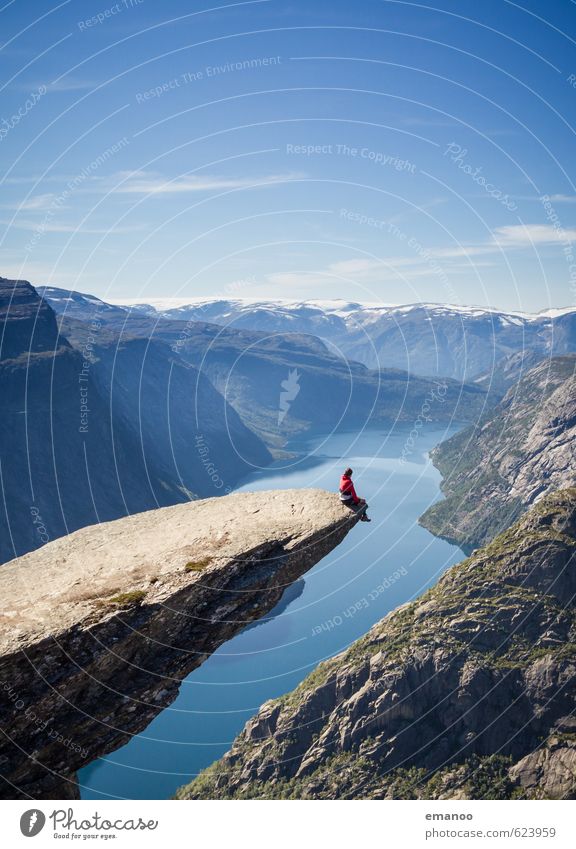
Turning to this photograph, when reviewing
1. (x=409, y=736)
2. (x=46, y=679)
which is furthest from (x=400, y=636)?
(x=46, y=679)

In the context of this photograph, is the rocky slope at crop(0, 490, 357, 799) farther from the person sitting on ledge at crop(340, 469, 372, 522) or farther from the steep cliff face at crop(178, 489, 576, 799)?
the steep cliff face at crop(178, 489, 576, 799)

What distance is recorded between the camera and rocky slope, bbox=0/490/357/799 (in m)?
23.1

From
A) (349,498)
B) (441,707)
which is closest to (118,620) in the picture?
(349,498)

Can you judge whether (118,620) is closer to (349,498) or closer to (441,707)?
(349,498)

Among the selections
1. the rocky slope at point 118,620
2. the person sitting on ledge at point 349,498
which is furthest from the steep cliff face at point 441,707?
the rocky slope at point 118,620

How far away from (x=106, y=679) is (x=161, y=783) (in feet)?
449

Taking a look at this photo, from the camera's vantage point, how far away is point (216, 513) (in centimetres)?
3189

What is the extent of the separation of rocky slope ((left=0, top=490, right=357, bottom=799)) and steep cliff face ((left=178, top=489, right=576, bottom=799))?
10519 centimetres

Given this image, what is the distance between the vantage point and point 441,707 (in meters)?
127

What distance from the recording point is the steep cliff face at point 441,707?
114 m

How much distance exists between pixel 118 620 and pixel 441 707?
124 m

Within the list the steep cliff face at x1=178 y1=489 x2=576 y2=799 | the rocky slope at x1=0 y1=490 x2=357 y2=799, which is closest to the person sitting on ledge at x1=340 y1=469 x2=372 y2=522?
the rocky slope at x1=0 y1=490 x2=357 y2=799

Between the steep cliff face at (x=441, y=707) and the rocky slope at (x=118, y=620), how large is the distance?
105187 millimetres
